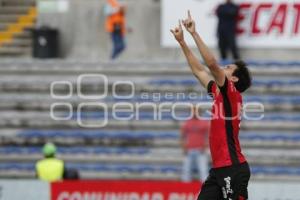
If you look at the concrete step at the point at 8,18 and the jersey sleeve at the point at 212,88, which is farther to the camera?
the concrete step at the point at 8,18

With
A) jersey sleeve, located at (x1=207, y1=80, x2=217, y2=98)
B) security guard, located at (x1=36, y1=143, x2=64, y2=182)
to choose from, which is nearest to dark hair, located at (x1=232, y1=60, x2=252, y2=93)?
jersey sleeve, located at (x1=207, y1=80, x2=217, y2=98)

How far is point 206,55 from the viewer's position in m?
7.05

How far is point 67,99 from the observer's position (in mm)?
17656

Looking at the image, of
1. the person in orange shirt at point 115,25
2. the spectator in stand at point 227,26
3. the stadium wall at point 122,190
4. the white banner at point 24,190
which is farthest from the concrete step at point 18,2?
the stadium wall at point 122,190

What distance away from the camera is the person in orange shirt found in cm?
1783

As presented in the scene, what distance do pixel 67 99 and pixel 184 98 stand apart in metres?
2.70

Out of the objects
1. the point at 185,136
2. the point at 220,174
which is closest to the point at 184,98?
the point at 185,136

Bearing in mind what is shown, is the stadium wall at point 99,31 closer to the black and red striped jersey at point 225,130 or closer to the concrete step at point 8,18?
the concrete step at point 8,18

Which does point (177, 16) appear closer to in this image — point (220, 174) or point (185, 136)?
point (185, 136)

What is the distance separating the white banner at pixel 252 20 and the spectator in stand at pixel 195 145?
2136mm

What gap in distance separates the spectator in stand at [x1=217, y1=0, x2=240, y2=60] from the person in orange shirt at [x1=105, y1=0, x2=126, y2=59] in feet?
6.97

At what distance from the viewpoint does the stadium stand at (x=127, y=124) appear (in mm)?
16500

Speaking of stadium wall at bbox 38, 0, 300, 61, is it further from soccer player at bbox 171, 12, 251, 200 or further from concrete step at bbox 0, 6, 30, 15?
soccer player at bbox 171, 12, 251, 200

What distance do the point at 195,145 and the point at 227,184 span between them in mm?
7935
